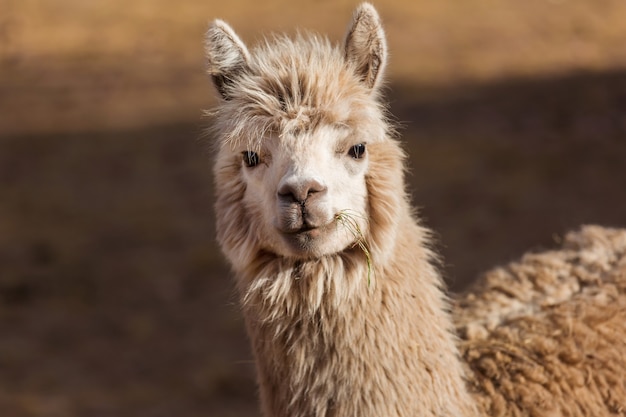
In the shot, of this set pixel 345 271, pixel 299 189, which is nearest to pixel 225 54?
pixel 299 189

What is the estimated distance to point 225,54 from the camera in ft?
12.6

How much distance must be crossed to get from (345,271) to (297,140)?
22.5 inches

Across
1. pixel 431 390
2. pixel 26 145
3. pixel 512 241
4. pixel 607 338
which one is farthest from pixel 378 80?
pixel 26 145

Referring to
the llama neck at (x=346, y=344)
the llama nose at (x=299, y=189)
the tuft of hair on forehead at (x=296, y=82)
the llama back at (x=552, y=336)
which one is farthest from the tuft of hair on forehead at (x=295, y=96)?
the llama back at (x=552, y=336)

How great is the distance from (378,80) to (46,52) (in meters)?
14.2

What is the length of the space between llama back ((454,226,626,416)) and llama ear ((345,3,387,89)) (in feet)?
4.41

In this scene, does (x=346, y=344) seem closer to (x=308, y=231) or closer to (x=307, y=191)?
(x=308, y=231)

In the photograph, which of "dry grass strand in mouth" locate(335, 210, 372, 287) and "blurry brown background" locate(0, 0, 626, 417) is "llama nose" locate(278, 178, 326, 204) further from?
"blurry brown background" locate(0, 0, 626, 417)

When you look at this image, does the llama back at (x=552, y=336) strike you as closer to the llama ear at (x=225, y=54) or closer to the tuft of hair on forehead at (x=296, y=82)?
the tuft of hair on forehead at (x=296, y=82)

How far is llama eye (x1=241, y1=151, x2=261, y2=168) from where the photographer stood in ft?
11.9

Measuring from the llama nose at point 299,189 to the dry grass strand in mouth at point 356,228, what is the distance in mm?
167

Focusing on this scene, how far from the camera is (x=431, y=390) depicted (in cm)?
355

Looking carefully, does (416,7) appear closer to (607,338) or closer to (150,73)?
(150,73)

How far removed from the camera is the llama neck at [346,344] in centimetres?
345
